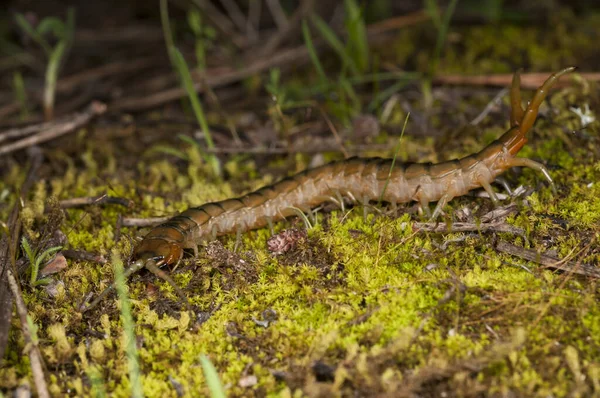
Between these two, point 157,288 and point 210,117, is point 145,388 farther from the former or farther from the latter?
point 210,117

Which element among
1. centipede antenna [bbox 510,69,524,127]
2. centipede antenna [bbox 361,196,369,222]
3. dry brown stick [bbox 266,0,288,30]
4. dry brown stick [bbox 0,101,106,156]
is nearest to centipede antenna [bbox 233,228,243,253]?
centipede antenna [bbox 361,196,369,222]

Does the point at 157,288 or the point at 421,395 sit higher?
the point at 157,288

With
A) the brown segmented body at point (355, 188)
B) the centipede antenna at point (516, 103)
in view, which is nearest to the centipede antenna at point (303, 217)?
the brown segmented body at point (355, 188)

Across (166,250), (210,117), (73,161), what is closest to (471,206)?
(166,250)

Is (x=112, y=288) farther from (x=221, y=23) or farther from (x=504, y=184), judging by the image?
(x=221, y=23)

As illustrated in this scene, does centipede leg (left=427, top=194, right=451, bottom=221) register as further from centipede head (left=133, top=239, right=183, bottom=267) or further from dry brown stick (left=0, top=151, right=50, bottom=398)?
dry brown stick (left=0, top=151, right=50, bottom=398)

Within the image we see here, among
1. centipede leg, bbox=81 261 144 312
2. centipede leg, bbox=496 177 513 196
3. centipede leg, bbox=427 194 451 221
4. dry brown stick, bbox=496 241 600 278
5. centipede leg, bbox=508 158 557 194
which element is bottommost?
dry brown stick, bbox=496 241 600 278
